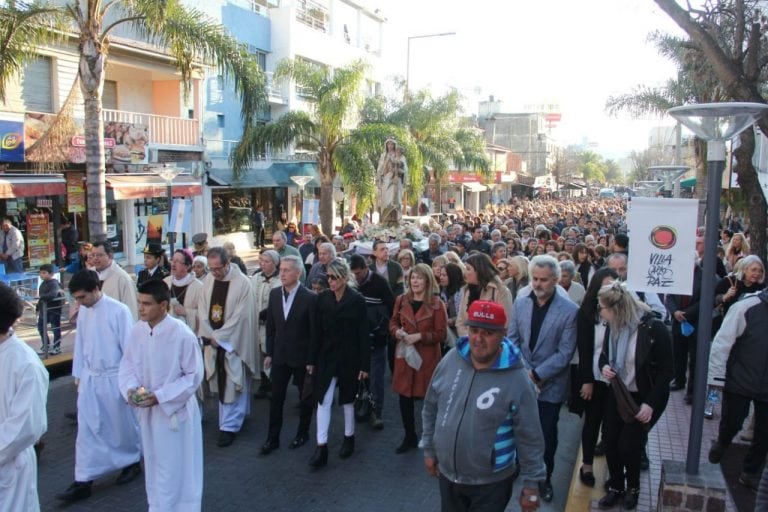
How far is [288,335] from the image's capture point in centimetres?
604

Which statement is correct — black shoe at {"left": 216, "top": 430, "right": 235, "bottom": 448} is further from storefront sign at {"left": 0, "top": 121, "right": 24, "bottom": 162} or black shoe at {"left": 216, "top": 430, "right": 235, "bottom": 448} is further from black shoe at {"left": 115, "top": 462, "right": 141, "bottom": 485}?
storefront sign at {"left": 0, "top": 121, "right": 24, "bottom": 162}

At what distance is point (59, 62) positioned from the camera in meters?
17.5

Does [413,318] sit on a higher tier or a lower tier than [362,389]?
higher

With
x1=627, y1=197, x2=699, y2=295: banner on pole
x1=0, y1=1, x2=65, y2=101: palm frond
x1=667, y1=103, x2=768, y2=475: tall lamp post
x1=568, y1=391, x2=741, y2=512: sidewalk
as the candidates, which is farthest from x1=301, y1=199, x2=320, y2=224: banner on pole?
x1=667, y1=103, x2=768, y2=475: tall lamp post

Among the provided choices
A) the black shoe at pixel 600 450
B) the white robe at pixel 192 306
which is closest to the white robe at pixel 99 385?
the white robe at pixel 192 306

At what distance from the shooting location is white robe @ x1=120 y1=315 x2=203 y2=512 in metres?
4.37

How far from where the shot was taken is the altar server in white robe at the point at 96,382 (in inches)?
204

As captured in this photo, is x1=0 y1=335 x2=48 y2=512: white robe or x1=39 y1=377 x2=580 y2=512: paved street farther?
x1=39 y1=377 x2=580 y2=512: paved street

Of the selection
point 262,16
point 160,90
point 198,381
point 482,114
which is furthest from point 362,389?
point 482,114

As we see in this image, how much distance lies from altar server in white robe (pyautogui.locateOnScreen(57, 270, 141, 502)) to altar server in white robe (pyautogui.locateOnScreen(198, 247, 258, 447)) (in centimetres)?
117

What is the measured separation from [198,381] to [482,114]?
87.5 meters

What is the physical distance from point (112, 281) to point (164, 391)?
2.66m

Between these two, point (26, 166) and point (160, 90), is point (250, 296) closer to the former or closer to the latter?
point (26, 166)

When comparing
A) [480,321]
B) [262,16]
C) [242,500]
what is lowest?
[242,500]
